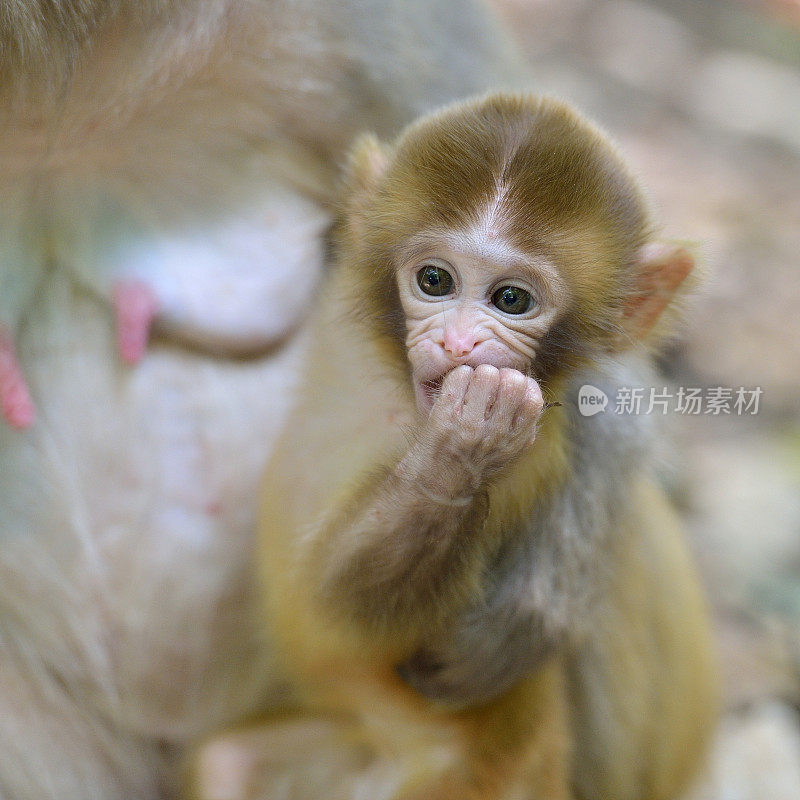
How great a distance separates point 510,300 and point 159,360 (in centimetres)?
71

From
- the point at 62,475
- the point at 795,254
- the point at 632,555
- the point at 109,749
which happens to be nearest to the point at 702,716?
the point at 632,555

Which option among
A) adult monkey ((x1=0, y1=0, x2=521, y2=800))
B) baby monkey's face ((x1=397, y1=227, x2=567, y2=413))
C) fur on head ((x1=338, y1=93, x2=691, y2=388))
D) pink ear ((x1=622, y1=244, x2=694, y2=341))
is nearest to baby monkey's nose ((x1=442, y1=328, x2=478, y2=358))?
baby monkey's face ((x1=397, y1=227, x2=567, y2=413))

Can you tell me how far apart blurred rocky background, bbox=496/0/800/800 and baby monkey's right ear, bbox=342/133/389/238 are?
32 centimetres

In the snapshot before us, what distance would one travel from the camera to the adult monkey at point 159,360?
1565 millimetres

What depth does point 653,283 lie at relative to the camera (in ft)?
4.28

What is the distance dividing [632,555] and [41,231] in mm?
1005

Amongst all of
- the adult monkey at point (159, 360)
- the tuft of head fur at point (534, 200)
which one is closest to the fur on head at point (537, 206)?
the tuft of head fur at point (534, 200)

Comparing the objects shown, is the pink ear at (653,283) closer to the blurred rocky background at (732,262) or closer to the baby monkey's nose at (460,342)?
the blurred rocky background at (732,262)

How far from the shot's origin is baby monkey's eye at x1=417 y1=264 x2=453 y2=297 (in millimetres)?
1174

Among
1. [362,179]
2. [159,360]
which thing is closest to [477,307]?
[362,179]

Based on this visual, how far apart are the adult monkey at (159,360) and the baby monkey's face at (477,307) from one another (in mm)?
555

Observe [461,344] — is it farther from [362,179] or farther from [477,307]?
[362,179]

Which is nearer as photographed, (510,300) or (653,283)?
(510,300)

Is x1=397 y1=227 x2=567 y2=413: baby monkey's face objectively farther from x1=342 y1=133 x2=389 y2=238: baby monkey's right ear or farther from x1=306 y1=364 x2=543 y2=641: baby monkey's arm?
x1=342 y1=133 x2=389 y2=238: baby monkey's right ear
